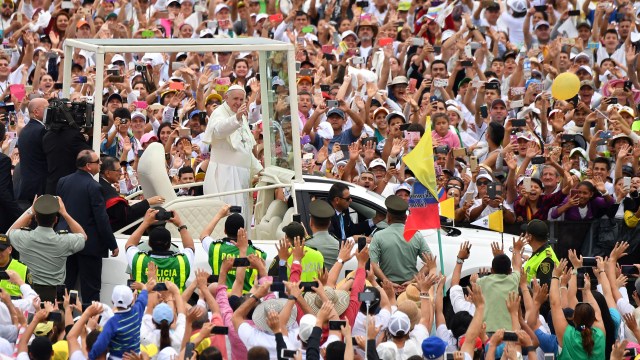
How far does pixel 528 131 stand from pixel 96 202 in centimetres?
591

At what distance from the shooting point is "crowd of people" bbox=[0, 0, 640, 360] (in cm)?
1173

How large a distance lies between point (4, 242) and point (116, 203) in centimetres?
A: 151

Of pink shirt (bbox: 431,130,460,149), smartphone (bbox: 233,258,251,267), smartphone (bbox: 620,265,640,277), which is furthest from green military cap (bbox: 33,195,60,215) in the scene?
pink shirt (bbox: 431,130,460,149)

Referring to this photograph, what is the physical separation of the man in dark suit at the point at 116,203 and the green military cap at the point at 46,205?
1028mm

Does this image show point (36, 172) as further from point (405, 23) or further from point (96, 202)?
point (405, 23)

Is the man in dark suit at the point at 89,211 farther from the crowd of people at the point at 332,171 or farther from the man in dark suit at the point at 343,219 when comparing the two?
the man in dark suit at the point at 343,219

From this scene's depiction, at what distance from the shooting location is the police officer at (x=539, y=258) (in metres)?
14.3

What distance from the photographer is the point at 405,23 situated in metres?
23.1

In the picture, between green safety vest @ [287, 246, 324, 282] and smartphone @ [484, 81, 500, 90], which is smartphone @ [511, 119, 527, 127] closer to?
smartphone @ [484, 81, 500, 90]

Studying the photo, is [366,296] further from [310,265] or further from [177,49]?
[177,49]

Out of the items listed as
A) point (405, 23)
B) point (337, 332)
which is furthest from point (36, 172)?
point (405, 23)

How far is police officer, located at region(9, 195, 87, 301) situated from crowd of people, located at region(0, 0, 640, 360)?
0.02 metres

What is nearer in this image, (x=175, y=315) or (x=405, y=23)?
(x=175, y=315)

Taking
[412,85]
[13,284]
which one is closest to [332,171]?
[412,85]
